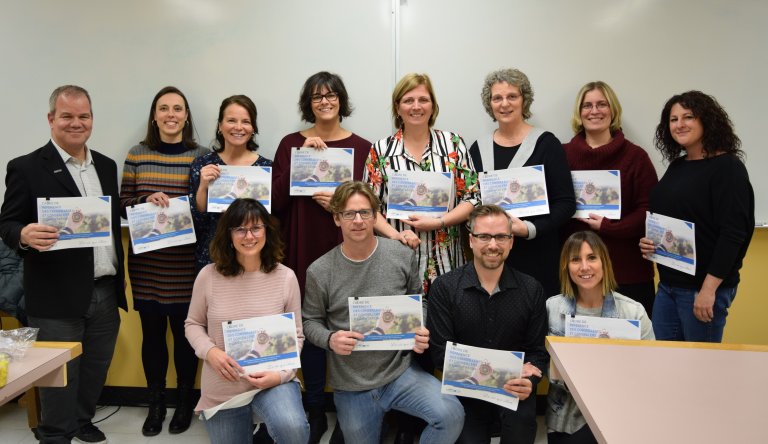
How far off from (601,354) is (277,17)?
9.05ft

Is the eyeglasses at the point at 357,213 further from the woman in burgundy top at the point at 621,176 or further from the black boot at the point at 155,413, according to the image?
the black boot at the point at 155,413

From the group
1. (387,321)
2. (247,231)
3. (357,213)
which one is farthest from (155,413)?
(357,213)

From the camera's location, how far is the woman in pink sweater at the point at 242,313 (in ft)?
7.63

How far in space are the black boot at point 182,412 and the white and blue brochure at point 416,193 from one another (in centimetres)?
183

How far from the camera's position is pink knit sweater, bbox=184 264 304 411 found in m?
2.42

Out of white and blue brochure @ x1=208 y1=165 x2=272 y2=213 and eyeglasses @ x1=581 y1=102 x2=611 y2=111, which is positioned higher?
eyeglasses @ x1=581 y1=102 x2=611 y2=111

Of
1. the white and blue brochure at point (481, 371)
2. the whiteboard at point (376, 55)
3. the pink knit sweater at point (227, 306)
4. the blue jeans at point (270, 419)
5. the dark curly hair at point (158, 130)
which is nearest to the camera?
the white and blue brochure at point (481, 371)

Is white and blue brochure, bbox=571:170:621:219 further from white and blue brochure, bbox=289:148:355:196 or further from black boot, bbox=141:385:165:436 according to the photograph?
black boot, bbox=141:385:165:436

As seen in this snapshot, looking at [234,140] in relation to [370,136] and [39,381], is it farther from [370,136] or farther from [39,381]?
[39,381]

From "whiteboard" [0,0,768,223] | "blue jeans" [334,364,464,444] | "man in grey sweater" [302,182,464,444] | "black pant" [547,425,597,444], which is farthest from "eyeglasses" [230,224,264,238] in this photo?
"black pant" [547,425,597,444]

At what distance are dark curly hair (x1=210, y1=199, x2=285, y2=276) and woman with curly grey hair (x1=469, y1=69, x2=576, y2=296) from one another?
124 centimetres

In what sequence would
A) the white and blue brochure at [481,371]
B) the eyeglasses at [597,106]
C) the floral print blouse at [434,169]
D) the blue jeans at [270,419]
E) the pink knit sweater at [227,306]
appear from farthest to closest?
the eyeglasses at [597,106], the floral print blouse at [434,169], the pink knit sweater at [227,306], the blue jeans at [270,419], the white and blue brochure at [481,371]

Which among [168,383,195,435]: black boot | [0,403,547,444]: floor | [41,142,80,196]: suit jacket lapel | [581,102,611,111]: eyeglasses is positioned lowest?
[0,403,547,444]: floor

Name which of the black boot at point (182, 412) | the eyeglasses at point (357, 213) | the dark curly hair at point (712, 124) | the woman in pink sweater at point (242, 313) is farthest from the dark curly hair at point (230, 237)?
the dark curly hair at point (712, 124)
